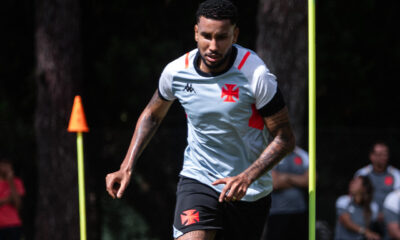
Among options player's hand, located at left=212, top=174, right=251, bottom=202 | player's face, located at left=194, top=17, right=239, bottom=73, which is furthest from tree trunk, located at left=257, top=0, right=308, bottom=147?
player's hand, located at left=212, top=174, right=251, bottom=202

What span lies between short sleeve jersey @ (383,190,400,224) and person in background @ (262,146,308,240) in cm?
97

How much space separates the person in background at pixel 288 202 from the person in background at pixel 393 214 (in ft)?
3.18

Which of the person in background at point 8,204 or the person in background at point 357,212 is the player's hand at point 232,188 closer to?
the person in background at point 357,212

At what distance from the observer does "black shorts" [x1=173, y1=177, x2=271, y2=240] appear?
3.57 m

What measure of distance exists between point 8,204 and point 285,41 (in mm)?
3976

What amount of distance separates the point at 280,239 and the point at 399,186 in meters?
1.79

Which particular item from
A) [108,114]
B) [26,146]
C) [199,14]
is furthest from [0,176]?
[199,14]

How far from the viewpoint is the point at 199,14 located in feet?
11.6

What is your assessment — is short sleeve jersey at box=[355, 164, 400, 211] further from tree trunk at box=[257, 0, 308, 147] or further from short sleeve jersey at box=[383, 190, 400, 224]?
tree trunk at box=[257, 0, 308, 147]

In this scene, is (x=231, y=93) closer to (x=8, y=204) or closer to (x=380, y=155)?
(x=380, y=155)

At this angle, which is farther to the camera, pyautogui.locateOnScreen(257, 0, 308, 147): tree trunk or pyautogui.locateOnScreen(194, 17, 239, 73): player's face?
pyautogui.locateOnScreen(257, 0, 308, 147): tree trunk

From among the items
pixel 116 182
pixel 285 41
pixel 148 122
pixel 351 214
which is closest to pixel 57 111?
pixel 285 41

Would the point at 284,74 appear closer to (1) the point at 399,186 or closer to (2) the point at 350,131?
(1) the point at 399,186

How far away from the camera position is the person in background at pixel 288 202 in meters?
6.96
